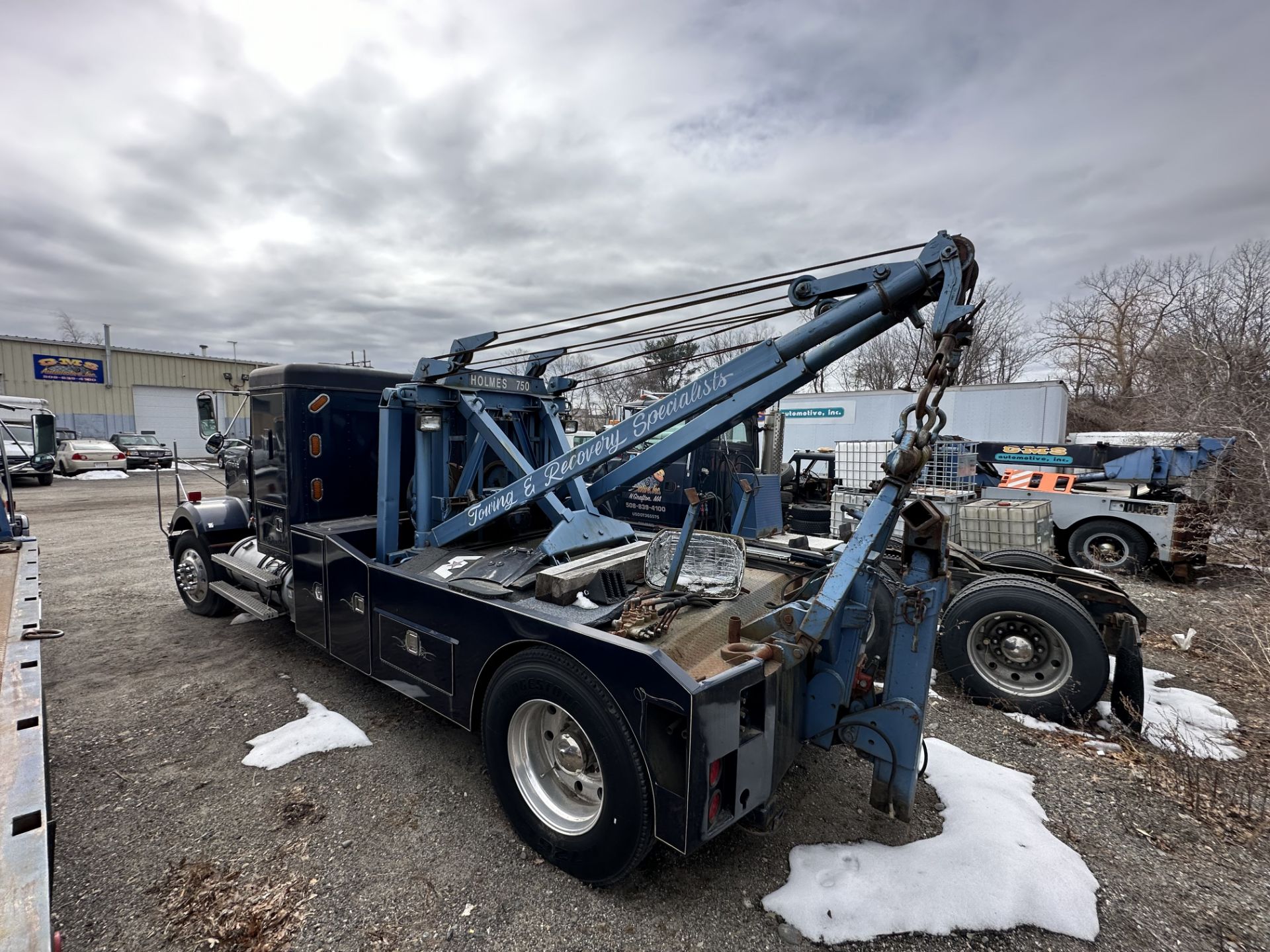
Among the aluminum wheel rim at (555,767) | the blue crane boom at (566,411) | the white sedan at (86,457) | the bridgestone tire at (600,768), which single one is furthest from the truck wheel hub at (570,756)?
the white sedan at (86,457)

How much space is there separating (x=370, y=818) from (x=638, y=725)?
5.76ft

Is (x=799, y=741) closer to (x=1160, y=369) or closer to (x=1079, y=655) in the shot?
(x=1079, y=655)

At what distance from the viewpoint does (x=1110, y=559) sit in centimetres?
862

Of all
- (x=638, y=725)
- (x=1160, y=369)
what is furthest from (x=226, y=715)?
(x=1160, y=369)

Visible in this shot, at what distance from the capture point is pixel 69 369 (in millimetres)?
30703

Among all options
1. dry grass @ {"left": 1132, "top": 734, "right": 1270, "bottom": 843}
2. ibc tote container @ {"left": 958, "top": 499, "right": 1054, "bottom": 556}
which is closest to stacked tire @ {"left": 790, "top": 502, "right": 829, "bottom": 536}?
ibc tote container @ {"left": 958, "top": 499, "right": 1054, "bottom": 556}

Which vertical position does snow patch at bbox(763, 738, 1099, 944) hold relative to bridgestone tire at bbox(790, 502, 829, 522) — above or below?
below

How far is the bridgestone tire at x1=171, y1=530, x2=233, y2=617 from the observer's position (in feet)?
19.5

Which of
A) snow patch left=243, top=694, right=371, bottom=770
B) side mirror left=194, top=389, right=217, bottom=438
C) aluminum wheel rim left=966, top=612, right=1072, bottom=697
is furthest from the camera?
side mirror left=194, top=389, right=217, bottom=438

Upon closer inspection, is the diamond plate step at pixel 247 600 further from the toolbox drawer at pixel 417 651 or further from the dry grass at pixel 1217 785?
the dry grass at pixel 1217 785

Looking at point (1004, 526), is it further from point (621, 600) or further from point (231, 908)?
point (231, 908)

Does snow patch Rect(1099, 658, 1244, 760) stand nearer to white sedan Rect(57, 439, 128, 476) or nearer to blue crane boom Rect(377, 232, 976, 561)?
blue crane boom Rect(377, 232, 976, 561)

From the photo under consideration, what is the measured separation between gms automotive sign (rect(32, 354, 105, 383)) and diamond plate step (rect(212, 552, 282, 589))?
1394 inches

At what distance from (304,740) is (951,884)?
3.74 metres
